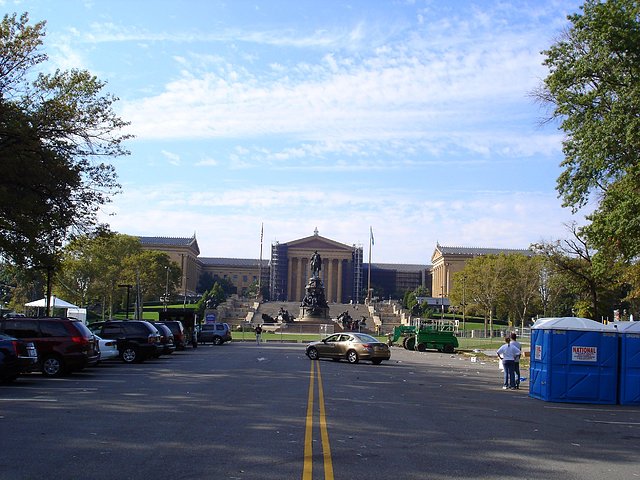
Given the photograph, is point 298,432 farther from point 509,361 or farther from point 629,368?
point 509,361

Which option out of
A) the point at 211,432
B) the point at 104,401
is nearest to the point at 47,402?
the point at 104,401

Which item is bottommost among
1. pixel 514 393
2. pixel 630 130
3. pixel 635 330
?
pixel 514 393

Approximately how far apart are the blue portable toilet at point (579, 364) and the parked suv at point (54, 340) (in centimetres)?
1346

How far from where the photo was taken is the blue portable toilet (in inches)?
779

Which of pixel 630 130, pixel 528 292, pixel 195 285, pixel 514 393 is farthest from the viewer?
pixel 195 285

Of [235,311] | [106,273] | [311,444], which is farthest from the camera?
[235,311]

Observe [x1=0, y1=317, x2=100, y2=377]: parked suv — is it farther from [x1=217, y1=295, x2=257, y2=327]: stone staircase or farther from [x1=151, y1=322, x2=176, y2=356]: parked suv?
[x1=217, y1=295, x2=257, y2=327]: stone staircase

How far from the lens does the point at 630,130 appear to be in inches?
988

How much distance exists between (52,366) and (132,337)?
7.89 metres

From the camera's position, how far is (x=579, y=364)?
19938mm

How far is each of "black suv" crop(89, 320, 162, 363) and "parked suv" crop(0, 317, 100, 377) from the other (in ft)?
23.9

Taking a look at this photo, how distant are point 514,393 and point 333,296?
14851 centimetres

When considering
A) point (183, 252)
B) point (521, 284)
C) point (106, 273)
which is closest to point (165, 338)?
point (106, 273)

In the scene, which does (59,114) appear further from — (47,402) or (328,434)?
(328,434)
